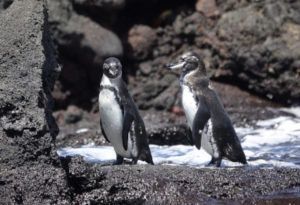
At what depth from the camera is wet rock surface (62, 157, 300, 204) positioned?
4727 millimetres

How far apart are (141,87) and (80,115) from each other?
3.92 feet

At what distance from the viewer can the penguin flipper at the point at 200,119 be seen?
245 inches

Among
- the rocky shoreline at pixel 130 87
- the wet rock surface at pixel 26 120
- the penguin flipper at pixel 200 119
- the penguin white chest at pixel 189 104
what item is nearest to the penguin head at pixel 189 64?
the penguin white chest at pixel 189 104

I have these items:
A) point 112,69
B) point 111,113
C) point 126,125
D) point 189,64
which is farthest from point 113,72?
point 189,64

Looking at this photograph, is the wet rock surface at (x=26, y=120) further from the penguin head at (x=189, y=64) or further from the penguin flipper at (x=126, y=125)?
the penguin head at (x=189, y=64)

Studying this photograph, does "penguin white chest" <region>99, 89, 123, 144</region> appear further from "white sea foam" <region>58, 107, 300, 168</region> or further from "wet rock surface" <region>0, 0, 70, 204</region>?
A: "wet rock surface" <region>0, 0, 70, 204</region>

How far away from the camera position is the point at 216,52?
10.8 metres

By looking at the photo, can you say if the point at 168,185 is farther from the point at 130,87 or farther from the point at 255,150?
the point at 130,87

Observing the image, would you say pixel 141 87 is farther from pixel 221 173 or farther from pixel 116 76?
pixel 221 173

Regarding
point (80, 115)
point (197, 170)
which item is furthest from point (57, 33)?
point (197, 170)

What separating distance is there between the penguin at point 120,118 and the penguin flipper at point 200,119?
1.76 feet

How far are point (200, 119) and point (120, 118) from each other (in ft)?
2.70

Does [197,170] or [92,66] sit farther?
[92,66]

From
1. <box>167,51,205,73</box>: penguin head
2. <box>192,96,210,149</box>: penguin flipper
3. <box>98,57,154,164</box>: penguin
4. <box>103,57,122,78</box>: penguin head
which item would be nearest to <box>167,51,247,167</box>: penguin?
<box>192,96,210,149</box>: penguin flipper
